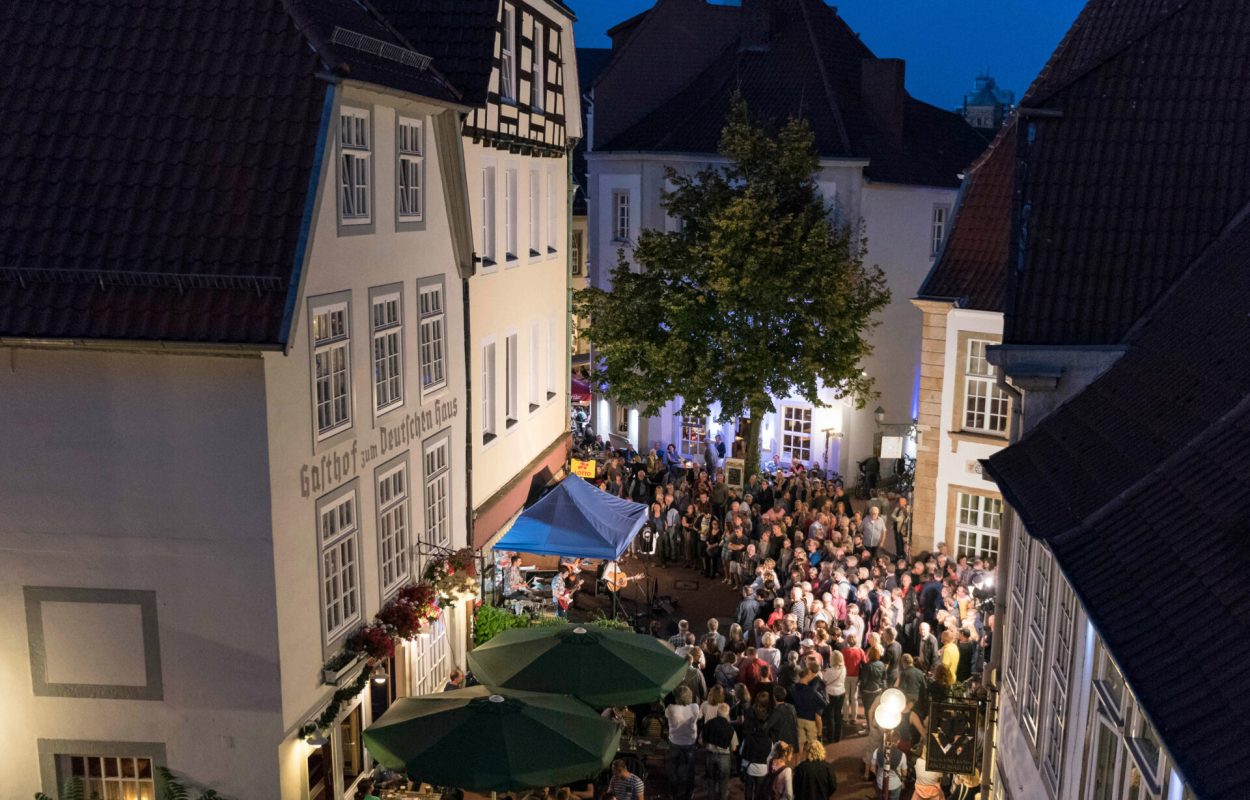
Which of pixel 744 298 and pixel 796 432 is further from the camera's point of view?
pixel 796 432

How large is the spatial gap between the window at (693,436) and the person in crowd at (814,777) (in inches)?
916

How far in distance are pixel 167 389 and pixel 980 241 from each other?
18.0m

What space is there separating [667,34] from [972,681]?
2756cm

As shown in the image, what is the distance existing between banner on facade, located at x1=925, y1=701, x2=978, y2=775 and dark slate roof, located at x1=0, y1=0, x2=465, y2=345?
801cm

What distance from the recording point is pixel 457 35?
62.5ft

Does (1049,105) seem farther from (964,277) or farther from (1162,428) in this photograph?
(964,277)

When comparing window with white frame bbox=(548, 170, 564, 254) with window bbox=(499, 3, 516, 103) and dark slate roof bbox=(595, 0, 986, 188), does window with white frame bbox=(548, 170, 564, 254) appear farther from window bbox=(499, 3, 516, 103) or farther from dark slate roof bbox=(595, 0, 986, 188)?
dark slate roof bbox=(595, 0, 986, 188)

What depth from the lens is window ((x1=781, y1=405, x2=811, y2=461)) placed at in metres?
36.8

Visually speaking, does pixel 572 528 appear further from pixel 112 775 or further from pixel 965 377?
pixel 965 377

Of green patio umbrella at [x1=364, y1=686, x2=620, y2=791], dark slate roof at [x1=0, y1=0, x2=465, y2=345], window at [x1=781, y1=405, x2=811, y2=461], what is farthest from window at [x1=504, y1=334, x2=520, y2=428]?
window at [x1=781, y1=405, x2=811, y2=461]

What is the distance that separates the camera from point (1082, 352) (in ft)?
42.0

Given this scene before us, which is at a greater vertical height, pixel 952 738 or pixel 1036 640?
pixel 1036 640

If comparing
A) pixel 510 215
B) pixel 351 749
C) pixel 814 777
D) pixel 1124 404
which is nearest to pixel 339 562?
pixel 351 749

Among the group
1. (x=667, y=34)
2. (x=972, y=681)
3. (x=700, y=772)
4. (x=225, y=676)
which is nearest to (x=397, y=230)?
(x=225, y=676)
